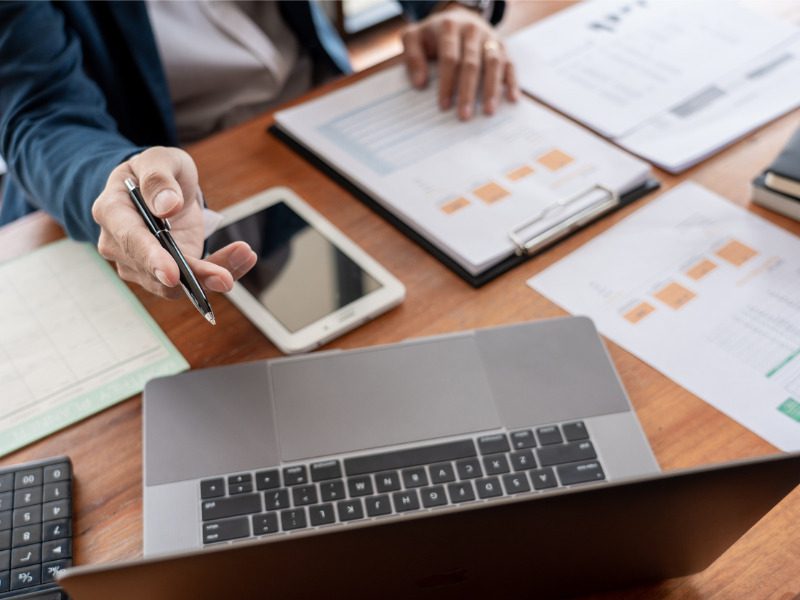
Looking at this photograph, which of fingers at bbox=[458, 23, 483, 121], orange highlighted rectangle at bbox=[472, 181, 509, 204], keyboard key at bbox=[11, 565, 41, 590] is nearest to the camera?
keyboard key at bbox=[11, 565, 41, 590]

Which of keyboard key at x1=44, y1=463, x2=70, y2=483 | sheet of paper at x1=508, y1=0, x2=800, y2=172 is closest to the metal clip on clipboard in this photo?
sheet of paper at x1=508, y1=0, x2=800, y2=172

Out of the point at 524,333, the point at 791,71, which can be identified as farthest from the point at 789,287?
the point at 791,71

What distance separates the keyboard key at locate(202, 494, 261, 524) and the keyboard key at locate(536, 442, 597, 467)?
0.78ft

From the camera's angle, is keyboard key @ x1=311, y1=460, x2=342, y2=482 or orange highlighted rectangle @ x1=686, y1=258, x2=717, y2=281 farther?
orange highlighted rectangle @ x1=686, y1=258, x2=717, y2=281

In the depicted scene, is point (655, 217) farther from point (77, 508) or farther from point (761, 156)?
point (77, 508)

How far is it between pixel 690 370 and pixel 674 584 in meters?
0.22

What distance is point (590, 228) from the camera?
91 centimetres

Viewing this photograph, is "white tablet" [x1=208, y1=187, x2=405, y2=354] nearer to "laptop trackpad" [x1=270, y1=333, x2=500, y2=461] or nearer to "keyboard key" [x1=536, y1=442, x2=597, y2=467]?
"laptop trackpad" [x1=270, y1=333, x2=500, y2=461]

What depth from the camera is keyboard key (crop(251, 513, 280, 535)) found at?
0.64 meters

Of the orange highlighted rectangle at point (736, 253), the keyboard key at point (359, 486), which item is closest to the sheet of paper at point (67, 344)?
the keyboard key at point (359, 486)

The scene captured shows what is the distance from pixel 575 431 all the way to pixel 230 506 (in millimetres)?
297

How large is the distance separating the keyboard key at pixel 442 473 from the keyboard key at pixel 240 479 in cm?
15

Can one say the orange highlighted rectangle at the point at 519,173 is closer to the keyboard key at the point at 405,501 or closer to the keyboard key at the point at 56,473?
the keyboard key at the point at 405,501

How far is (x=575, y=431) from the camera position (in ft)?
2.30
